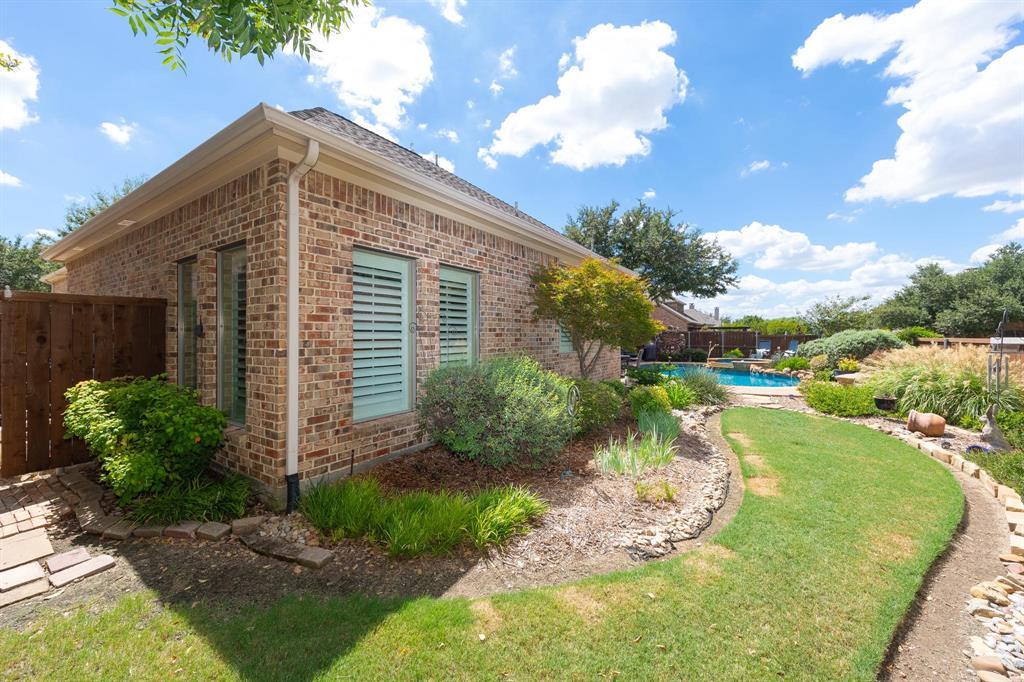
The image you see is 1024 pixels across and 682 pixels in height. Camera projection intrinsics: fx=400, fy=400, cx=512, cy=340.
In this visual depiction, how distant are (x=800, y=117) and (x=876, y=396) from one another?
7007 millimetres

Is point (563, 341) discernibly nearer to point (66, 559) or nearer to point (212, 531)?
point (212, 531)

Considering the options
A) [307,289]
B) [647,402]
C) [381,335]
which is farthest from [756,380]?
[307,289]

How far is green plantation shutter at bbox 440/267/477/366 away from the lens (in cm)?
591

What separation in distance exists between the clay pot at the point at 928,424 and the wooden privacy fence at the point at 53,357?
1249 centimetres

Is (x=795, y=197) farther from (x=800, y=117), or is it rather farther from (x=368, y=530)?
(x=368, y=530)

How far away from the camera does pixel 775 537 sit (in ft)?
11.4

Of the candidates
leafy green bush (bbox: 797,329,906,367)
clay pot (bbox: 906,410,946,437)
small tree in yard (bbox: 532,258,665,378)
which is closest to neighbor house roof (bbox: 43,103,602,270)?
small tree in yard (bbox: 532,258,665,378)

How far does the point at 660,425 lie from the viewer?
6.59 meters

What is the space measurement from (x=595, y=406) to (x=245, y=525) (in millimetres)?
4682

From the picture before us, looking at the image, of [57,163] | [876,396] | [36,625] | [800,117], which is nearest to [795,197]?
[800,117]

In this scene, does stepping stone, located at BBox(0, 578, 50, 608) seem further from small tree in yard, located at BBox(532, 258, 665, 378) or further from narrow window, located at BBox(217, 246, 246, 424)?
small tree in yard, located at BBox(532, 258, 665, 378)

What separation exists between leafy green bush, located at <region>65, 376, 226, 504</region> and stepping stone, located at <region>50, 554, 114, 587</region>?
55cm

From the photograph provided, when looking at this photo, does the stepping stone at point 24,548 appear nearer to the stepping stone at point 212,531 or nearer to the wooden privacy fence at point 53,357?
the stepping stone at point 212,531

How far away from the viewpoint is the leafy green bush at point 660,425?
6.30 m
